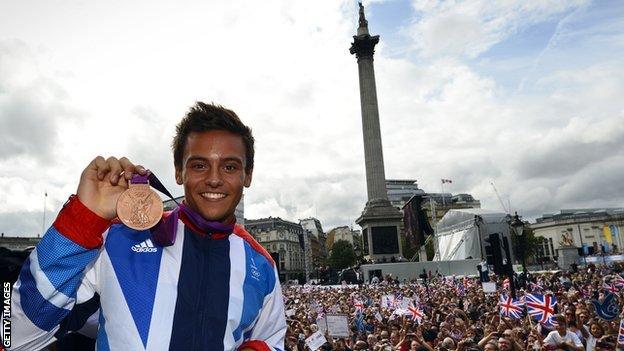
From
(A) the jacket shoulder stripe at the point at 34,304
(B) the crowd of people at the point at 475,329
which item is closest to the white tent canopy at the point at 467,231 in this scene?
(B) the crowd of people at the point at 475,329

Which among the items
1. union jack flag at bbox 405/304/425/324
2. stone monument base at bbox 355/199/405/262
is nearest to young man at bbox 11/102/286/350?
union jack flag at bbox 405/304/425/324

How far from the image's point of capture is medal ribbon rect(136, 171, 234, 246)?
2.15 meters

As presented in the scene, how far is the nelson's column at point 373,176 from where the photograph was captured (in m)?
49.1

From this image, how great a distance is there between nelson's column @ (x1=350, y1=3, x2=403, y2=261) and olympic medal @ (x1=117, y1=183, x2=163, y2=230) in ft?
157

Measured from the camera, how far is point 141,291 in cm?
213

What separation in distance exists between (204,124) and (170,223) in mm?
576

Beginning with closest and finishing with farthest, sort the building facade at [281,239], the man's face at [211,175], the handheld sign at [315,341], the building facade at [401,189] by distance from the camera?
the man's face at [211,175], the handheld sign at [315,341], the building facade at [281,239], the building facade at [401,189]

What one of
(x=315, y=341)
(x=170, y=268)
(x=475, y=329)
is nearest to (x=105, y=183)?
(x=170, y=268)

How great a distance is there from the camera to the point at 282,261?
436 ft

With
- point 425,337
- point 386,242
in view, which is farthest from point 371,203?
point 425,337

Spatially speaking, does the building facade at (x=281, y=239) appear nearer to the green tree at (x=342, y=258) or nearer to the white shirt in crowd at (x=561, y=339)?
the green tree at (x=342, y=258)

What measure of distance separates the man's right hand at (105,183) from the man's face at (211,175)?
408 mm

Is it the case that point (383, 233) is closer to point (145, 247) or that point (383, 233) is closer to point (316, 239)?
point (145, 247)

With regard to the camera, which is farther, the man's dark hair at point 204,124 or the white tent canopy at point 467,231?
the white tent canopy at point 467,231
